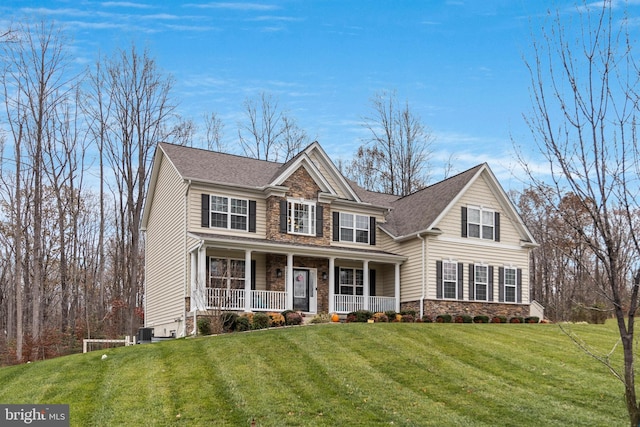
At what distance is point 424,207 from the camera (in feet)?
91.2

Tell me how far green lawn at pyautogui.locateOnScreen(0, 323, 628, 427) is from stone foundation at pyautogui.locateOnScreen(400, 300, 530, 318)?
6.91m

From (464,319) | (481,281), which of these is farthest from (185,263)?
(481,281)

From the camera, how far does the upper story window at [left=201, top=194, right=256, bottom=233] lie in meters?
23.4

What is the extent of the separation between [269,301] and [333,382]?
10.5 metres

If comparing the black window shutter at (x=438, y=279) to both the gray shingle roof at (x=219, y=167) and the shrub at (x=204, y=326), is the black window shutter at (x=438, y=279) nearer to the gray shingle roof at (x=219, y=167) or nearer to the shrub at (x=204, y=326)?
the gray shingle roof at (x=219, y=167)

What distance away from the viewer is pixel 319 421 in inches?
424

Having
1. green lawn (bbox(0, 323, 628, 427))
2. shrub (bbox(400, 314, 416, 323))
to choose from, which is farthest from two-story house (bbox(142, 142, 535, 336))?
green lawn (bbox(0, 323, 628, 427))

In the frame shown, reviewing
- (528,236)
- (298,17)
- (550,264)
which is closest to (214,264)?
(298,17)

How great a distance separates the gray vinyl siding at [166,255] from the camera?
77.6 feet

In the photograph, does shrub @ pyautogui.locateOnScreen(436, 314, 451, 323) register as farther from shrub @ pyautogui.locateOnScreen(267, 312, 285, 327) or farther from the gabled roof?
shrub @ pyautogui.locateOnScreen(267, 312, 285, 327)

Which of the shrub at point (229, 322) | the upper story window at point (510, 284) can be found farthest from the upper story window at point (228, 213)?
the upper story window at point (510, 284)

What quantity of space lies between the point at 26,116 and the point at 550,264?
33.4 meters

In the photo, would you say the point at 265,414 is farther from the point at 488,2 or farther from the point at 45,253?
the point at 45,253

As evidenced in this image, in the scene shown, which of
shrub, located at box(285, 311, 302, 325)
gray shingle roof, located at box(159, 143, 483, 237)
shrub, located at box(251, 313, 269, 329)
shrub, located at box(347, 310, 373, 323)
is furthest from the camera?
gray shingle roof, located at box(159, 143, 483, 237)
